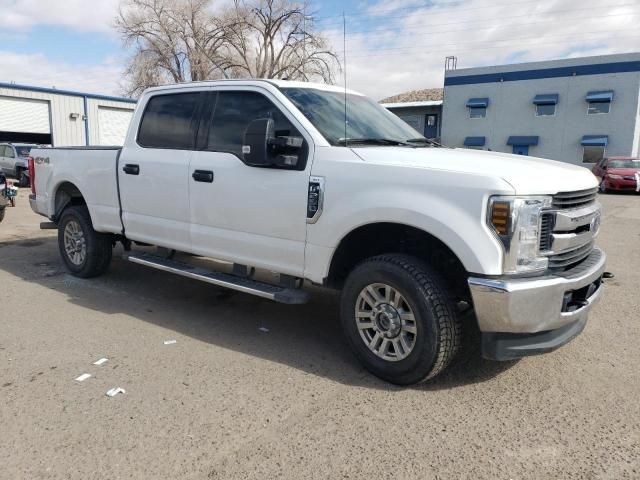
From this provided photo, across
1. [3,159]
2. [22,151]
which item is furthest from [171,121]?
[3,159]

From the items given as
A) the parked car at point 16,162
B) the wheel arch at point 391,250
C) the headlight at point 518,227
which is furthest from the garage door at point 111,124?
the headlight at point 518,227

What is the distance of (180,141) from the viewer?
16.1 ft

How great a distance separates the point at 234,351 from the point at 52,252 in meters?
4.96

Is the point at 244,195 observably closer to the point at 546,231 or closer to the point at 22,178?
the point at 546,231

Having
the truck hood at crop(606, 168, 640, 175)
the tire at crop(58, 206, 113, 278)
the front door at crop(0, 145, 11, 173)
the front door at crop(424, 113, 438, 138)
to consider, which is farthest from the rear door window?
the front door at crop(424, 113, 438, 138)

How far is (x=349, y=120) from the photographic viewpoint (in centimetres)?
426

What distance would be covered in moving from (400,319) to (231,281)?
159 cm

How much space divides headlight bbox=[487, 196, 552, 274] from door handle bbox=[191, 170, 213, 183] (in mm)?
2407

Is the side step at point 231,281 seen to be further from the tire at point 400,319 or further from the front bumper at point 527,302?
the front bumper at point 527,302

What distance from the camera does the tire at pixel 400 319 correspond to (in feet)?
11.0

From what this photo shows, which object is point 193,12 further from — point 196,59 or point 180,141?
point 180,141

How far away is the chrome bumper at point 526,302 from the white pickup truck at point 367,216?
10mm

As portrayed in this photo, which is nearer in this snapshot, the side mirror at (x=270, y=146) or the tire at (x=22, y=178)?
the side mirror at (x=270, y=146)

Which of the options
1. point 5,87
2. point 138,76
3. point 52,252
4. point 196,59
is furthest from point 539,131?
point 52,252
